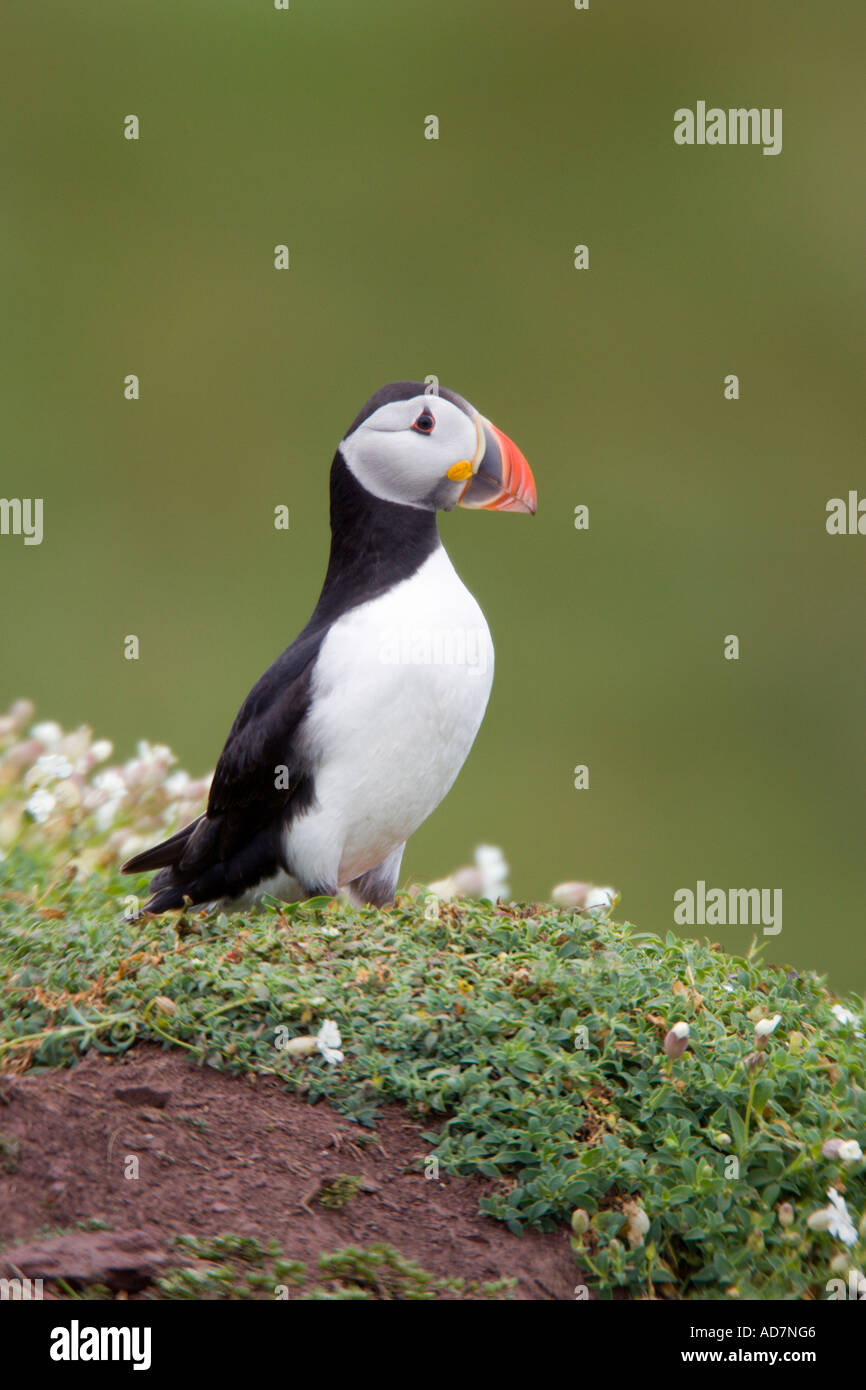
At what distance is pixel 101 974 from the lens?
3502mm

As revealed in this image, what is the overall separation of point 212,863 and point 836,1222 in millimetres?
2003

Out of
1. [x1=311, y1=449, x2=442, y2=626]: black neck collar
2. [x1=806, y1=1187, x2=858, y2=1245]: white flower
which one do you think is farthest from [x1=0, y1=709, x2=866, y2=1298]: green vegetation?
[x1=311, y1=449, x2=442, y2=626]: black neck collar

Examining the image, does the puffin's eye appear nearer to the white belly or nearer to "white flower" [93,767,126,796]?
the white belly

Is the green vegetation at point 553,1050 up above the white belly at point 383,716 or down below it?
below

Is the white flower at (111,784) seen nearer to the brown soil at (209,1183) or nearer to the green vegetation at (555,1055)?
the green vegetation at (555,1055)

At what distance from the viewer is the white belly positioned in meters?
4.07

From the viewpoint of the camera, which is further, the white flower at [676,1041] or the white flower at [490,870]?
the white flower at [490,870]

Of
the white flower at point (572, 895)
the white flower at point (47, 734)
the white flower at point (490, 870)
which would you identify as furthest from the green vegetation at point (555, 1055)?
the white flower at point (47, 734)

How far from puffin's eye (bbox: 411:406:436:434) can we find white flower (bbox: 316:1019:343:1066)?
174cm

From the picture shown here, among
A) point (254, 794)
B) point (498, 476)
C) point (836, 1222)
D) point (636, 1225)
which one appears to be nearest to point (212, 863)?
point (254, 794)

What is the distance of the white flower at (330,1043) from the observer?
3133 millimetres

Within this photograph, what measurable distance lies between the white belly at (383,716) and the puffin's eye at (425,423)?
405 millimetres

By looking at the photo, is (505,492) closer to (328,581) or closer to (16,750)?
(328,581)
